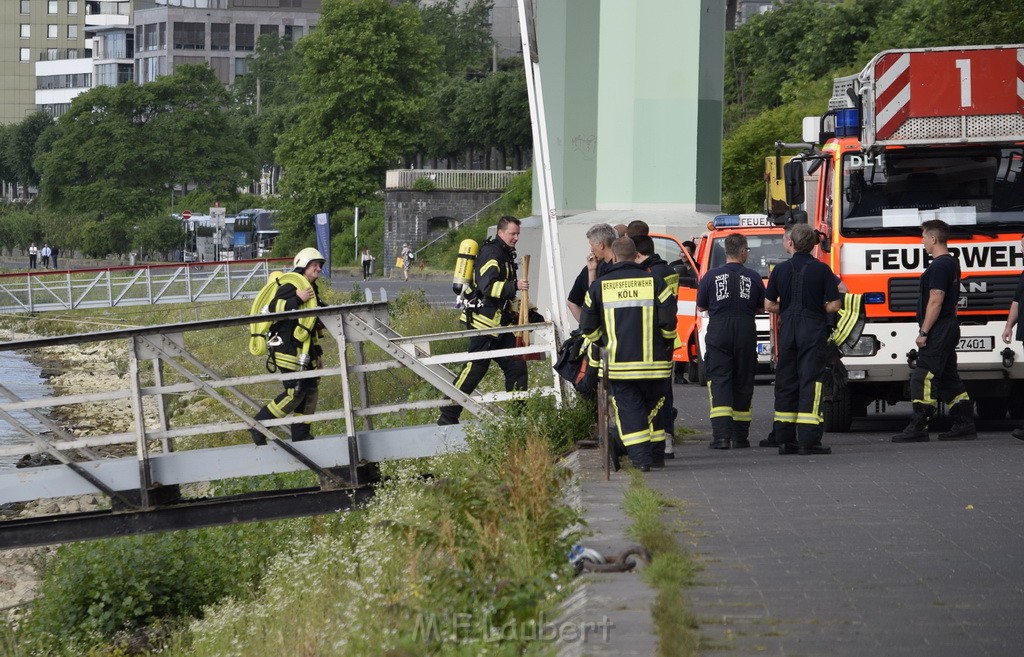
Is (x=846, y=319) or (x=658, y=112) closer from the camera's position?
(x=846, y=319)

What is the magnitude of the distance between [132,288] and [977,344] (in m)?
38.5

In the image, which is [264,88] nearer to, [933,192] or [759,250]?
[759,250]

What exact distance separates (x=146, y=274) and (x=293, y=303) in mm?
37053

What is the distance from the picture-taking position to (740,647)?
631 centimetres

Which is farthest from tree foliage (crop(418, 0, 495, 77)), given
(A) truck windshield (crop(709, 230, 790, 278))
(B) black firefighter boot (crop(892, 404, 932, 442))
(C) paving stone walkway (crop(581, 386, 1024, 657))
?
(C) paving stone walkway (crop(581, 386, 1024, 657))

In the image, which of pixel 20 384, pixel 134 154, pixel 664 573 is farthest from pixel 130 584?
pixel 134 154

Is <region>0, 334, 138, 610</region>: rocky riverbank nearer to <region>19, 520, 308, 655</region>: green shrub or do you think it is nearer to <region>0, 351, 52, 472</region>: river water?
<region>0, 351, 52, 472</region>: river water

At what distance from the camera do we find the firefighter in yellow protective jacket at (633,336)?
1141cm

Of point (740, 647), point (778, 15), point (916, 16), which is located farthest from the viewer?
point (778, 15)

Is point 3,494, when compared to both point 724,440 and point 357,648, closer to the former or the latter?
point 724,440

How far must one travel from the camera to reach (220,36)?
14788cm

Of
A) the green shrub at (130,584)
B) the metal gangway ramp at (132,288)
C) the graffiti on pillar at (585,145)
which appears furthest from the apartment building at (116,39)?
the green shrub at (130,584)

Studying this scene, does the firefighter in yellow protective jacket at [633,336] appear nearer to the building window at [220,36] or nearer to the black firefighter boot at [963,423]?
the black firefighter boot at [963,423]

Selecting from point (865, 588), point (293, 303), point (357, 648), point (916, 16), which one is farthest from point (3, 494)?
point (916, 16)
